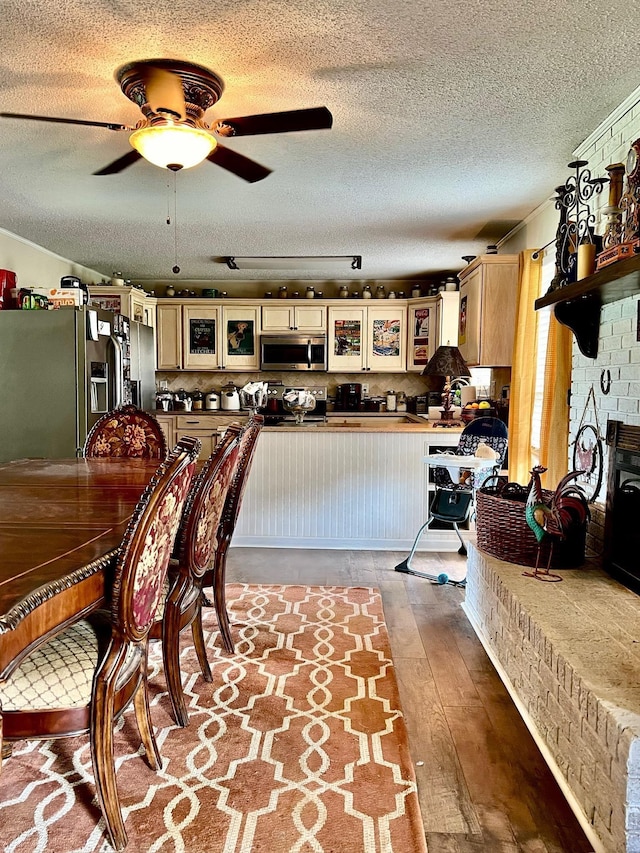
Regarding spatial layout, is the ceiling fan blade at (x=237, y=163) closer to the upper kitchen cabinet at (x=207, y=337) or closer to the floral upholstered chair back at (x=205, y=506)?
the floral upholstered chair back at (x=205, y=506)

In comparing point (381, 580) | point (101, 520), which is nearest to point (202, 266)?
point (381, 580)

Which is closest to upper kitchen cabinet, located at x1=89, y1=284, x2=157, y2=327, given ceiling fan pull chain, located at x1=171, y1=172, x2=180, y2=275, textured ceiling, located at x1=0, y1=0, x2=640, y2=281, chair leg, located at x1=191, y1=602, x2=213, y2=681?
ceiling fan pull chain, located at x1=171, y1=172, x2=180, y2=275

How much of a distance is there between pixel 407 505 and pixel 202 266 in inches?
142

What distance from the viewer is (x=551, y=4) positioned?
1.86 m

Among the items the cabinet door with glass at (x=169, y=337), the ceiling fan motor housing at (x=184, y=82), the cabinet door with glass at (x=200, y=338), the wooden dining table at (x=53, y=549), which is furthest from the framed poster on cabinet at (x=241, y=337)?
the ceiling fan motor housing at (x=184, y=82)

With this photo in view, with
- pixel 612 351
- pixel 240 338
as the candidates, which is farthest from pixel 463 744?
pixel 240 338

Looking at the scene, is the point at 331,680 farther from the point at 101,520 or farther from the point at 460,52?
the point at 460,52


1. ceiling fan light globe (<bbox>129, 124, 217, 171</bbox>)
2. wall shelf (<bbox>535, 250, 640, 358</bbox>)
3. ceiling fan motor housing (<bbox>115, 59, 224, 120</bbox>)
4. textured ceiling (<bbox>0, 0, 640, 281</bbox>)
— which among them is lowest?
wall shelf (<bbox>535, 250, 640, 358</bbox>)

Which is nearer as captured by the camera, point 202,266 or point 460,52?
point 460,52

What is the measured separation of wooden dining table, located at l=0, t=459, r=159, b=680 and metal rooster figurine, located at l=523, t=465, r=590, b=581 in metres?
1.53

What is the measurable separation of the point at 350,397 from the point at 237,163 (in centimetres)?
466

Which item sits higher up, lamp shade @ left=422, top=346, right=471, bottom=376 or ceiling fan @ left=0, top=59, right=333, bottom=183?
ceiling fan @ left=0, top=59, right=333, bottom=183

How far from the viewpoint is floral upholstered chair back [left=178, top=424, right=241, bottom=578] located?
2027 millimetres

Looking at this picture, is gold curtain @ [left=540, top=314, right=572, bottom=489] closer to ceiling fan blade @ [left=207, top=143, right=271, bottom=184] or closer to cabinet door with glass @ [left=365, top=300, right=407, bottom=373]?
ceiling fan blade @ [left=207, top=143, right=271, bottom=184]
